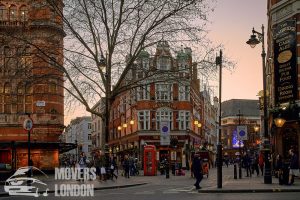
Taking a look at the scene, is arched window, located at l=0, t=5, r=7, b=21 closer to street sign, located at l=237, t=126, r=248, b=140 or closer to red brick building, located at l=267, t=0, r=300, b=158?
red brick building, located at l=267, t=0, r=300, b=158

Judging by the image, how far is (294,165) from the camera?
27.3 metres

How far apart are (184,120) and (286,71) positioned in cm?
4241

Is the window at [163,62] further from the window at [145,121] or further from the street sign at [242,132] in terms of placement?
the window at [145,121]

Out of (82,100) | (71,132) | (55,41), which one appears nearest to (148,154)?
(82,100)

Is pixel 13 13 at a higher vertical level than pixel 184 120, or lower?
higher

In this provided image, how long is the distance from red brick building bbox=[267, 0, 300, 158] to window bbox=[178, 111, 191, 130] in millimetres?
40266

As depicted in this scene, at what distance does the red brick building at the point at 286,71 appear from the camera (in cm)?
3481

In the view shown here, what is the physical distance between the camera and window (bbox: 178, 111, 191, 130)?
7775cm

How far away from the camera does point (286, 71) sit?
3581 cm

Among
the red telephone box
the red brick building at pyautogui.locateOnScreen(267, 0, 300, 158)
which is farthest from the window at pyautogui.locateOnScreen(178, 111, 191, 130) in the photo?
the red brick building at pyautogui.locateOnScreen(267, 0, 300, 158)

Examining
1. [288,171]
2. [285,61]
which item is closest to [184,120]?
[285,61]

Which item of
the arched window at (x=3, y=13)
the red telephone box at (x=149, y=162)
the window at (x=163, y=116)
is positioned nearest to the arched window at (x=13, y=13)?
the arched window at (x=3, y=13)

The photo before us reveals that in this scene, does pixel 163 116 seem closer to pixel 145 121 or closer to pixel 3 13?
pixel 145 121

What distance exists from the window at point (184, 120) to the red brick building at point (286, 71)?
132 ft
